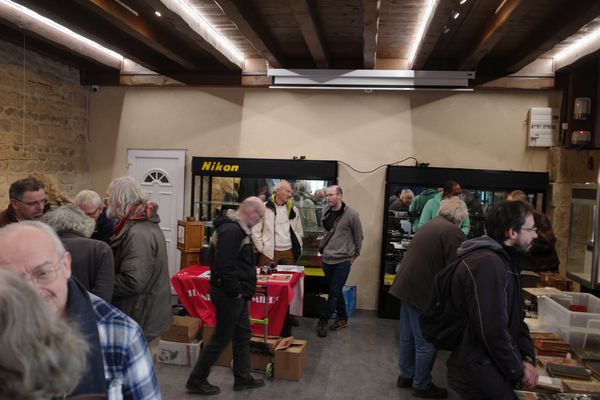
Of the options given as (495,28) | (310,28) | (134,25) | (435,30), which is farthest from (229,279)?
(495,28)

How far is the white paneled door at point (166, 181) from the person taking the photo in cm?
755

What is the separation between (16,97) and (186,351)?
13.4 feet

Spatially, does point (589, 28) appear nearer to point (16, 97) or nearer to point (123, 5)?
point (123, 5)

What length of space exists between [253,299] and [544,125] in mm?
4768

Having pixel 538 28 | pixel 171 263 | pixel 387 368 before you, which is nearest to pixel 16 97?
pixel 171 263

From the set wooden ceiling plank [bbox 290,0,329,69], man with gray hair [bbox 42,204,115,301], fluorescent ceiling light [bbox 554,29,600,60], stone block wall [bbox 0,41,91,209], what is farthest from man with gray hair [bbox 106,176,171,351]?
fluorescent ceiling light [bbox 554,29,600,60]

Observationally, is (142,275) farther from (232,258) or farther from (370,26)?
(370,26)

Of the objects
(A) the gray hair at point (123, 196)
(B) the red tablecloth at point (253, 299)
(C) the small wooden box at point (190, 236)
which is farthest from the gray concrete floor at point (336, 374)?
(A) the gray hair at point (123, 196)

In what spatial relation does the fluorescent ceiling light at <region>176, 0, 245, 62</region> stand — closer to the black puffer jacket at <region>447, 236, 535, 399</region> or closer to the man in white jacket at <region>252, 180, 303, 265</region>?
the man in white jacket at <region>252, 180, 303, 265</region>

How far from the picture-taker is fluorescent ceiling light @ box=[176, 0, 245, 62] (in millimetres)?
4884

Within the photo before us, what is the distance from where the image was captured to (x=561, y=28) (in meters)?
4.49

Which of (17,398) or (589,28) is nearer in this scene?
(17,398)

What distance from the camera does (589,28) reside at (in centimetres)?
524

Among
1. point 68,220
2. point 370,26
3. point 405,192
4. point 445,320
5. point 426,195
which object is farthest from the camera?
point 405,192
